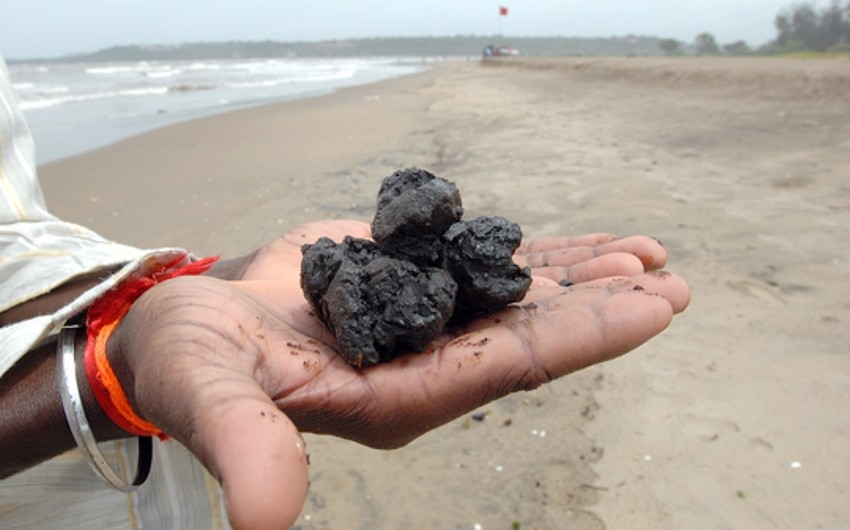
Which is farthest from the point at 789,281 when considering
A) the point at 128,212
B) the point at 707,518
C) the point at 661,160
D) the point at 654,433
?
the point at 128,212

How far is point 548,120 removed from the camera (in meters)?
13.7

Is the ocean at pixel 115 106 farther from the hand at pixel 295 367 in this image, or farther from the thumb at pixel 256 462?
the thumb at pixel 256 462

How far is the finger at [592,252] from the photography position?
2.94 meters

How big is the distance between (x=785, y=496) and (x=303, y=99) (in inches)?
840

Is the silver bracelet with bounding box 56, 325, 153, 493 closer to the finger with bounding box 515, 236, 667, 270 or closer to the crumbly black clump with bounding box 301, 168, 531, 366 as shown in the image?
the crumbly black clump with bounding box 301, 168, 531, 366

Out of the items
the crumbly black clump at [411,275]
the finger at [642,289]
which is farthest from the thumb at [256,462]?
the finger at [642,289]

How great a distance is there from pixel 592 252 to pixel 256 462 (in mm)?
2157

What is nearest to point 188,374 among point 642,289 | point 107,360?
point 107,360

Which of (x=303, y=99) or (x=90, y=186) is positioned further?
(x=303, y=99)

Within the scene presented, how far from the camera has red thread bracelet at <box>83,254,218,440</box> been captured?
6.02 ft

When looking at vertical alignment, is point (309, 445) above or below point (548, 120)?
below

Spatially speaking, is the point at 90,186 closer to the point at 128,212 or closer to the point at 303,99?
the point at 128,212

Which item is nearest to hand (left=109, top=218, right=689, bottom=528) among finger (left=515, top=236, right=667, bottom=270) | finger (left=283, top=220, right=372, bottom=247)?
finger (left=515, top=236, right=667, bottom=270)

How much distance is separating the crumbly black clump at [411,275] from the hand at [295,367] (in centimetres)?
8
